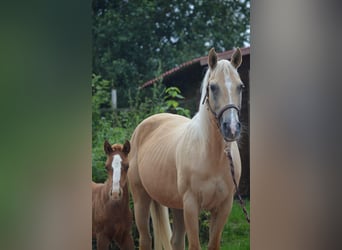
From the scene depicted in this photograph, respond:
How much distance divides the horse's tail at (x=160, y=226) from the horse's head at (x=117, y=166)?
0.25 meters

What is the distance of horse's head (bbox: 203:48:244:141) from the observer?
3486mm

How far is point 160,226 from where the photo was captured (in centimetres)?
376

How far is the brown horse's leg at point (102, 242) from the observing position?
370 cm

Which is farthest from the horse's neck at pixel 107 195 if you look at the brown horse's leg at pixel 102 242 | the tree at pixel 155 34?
the tree at pixel 155 34

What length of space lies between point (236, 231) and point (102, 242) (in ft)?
2.80

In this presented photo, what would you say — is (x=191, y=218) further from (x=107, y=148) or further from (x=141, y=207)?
(x=107, y=148)

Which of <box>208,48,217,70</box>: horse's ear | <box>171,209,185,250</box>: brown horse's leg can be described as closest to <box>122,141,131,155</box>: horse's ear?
<box>171,209,185,250</box>: brown horse's leg
